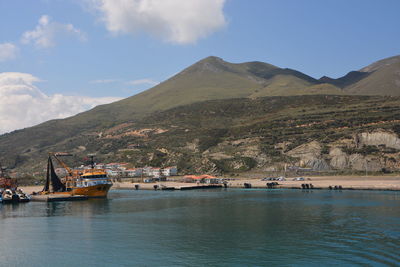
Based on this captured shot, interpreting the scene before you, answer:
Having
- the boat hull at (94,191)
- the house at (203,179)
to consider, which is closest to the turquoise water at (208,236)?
the boat hull at (94,191)

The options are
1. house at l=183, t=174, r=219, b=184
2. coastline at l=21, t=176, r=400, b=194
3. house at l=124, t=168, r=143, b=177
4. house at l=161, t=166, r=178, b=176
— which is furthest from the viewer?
house at l=124, t=168, r=143, b=177

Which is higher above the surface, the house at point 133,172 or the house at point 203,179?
the house at point 133,172

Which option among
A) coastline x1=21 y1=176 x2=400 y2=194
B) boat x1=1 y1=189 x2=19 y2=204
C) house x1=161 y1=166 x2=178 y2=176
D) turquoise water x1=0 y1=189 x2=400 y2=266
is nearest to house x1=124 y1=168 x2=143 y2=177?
house x1=161 y1=166 x2=178 y2=176

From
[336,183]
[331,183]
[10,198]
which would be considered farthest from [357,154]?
[10,198]

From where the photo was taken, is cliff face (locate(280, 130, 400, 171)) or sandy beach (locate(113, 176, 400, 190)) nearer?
sandy beach (locate(113, 176, 400, 190))

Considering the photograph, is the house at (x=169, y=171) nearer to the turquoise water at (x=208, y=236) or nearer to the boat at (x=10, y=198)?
the boat at (x=10, y=198)

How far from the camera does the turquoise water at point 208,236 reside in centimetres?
4069

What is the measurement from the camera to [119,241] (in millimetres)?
49562

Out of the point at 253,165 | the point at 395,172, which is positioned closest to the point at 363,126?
the point at 395,172

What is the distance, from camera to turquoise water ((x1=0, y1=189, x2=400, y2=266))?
4069cm

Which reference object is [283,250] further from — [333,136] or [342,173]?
[333,136]

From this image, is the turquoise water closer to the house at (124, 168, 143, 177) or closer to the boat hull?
the boat hull

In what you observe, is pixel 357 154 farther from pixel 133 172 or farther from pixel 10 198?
pixel 10 198

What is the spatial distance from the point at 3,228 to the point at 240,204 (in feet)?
145
